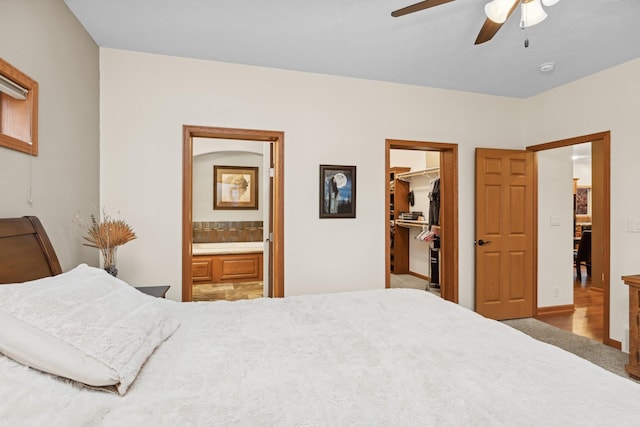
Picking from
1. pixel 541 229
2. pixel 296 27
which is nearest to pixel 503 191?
pixel 541 229

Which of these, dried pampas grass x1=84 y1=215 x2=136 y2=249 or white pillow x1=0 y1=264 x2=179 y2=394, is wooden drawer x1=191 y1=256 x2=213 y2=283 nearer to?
dried pampas grass x1=84 y1=215 x2=136 y2=249

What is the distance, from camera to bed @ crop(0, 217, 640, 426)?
3.00ft

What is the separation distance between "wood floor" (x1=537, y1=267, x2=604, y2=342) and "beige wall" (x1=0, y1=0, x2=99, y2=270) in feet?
15.8

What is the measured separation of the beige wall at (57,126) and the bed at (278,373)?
34 centimetres

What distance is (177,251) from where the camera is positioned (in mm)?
3057

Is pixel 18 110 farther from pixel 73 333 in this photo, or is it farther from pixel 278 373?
pixel 278 373

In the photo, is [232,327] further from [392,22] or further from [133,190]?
[392,22]

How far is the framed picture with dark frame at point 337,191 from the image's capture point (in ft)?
11.3

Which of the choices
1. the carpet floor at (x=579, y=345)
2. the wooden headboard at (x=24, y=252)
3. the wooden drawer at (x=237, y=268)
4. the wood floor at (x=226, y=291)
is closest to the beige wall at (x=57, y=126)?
the wooden headboard at (x=24, y=252)

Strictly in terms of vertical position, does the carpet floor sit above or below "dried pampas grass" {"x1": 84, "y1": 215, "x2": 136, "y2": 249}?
below

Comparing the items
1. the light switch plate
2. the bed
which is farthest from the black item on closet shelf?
the bed

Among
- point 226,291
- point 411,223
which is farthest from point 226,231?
point 411,223

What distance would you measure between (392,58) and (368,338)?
257 centimetres

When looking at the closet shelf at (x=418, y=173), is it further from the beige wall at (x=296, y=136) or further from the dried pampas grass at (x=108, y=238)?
the dried pampas grass at (x=108, y=238)
